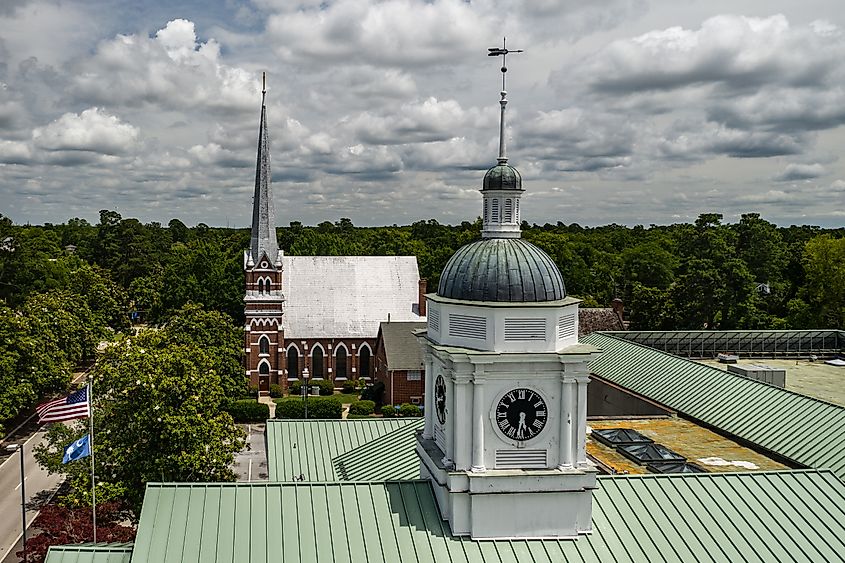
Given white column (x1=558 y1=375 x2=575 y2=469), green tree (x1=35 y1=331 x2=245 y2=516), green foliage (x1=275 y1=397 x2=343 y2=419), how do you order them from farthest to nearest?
1. green foliage (x1=275 y1=397 x2=343 y2=419)
2. green tree (x1=35 y1=331 x2=245 y2=516)
3. white column (x1=558 y1=375 x2=575 y2=469)

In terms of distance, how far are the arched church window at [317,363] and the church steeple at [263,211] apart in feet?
30.1

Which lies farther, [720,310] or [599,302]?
[599,302]

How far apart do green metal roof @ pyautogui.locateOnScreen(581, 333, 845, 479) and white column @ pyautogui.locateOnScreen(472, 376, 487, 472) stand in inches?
505

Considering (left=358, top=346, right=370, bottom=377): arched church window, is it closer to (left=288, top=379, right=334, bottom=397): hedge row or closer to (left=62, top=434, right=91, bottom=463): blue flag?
(left=288, top=379, right=334, bottom=397): hedge row

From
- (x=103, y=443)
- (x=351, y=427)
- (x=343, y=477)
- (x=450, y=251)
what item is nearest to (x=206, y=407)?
(x=103, y=443)

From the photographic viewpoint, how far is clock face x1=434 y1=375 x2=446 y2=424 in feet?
57.1

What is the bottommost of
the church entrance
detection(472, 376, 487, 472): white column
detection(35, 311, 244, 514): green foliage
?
the church entrance

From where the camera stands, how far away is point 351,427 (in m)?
26.4

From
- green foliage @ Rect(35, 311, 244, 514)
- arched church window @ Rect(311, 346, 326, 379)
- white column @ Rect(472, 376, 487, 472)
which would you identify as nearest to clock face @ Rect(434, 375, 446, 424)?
white column @ Rect(472, 376, 487, 472)

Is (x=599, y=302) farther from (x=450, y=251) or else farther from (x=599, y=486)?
(x=599, y=486)

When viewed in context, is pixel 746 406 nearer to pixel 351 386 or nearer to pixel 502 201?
pixel 502 201

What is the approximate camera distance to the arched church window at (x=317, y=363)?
6712 centimetres

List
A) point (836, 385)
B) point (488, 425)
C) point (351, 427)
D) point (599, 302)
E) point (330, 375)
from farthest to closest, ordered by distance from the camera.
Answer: point (599, 302) → point (330, 375) → point (836, 385) → point (351, 427) → point (488, 425)

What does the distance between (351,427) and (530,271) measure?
475 inches
